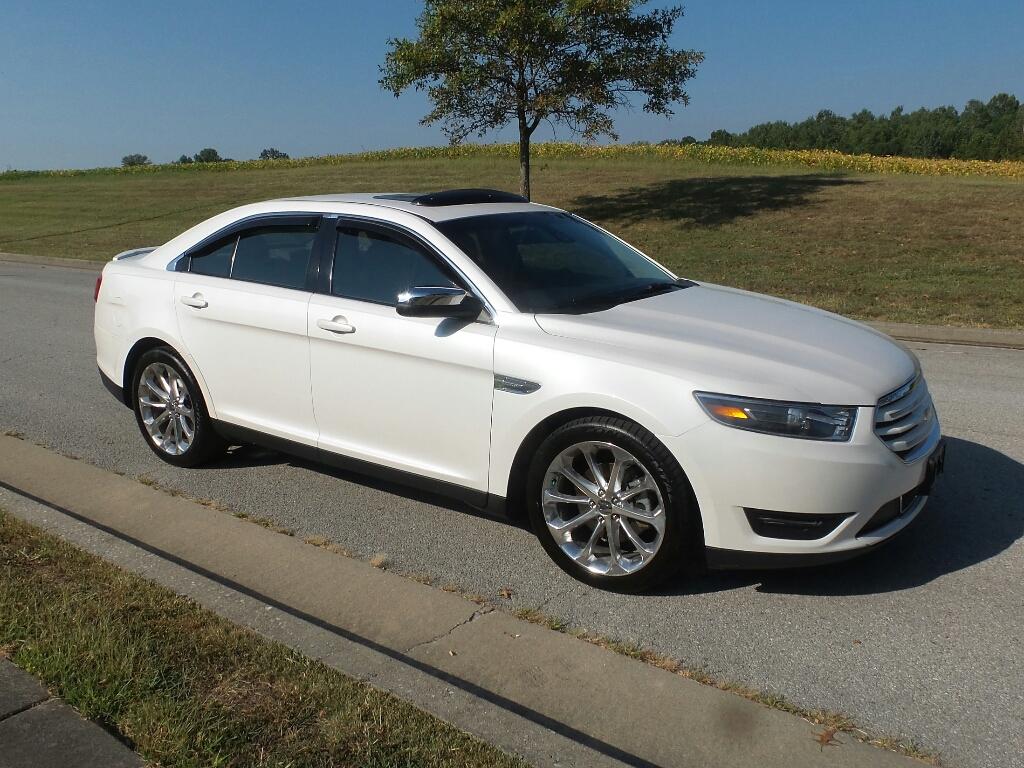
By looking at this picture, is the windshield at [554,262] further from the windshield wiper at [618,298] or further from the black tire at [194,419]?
the black tire at [194,419]

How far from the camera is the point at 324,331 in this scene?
4.90 metres

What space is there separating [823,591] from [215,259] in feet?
12.4

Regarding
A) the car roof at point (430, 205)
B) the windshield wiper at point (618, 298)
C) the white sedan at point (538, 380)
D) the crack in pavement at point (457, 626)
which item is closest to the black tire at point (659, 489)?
the white sedan at point (538, 380)

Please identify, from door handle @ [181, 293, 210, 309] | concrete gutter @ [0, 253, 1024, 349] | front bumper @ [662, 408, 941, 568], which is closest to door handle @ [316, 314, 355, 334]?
door handle @ [181, 293, 210, 309]

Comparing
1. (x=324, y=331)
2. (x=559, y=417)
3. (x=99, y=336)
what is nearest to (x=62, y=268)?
(x=99, y=336)

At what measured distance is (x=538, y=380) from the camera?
163 inches

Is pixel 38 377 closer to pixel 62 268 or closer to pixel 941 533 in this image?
pixel 941 533

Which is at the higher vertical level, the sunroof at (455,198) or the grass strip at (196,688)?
the sunroof at (455,198)

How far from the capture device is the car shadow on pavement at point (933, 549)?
4.19 m

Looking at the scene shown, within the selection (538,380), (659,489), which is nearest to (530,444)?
(538,380)

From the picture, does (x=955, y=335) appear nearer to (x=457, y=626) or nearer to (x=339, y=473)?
(x=339, y=473)

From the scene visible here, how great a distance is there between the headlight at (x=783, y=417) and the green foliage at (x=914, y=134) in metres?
79.8

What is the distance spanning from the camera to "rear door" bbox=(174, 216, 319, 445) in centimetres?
510

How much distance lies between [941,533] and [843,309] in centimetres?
758
